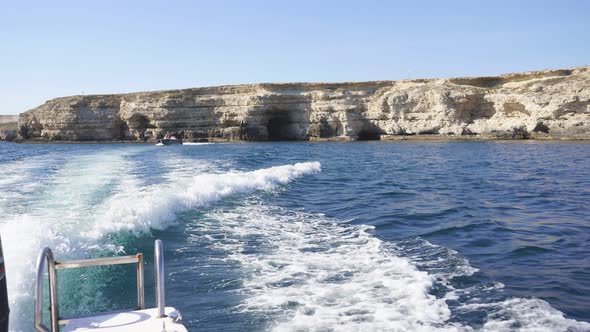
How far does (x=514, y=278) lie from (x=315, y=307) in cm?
292

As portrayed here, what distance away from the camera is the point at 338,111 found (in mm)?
50625

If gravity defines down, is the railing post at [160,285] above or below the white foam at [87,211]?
above

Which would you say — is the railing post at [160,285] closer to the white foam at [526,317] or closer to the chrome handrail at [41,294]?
the chrome handrail at [41,294]

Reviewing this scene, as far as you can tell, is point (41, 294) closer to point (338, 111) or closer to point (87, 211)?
point (87, 211)

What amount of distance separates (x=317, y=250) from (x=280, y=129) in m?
48.6

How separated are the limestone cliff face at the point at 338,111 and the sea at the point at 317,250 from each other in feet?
93.9

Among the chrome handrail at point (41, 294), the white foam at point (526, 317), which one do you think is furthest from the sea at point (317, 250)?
the chrome handrail at point (41, 294)

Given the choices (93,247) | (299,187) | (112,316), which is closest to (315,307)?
(112,316)

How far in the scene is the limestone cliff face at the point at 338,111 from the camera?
42438 mm

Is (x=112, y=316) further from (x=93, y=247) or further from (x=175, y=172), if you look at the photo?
(x=175, y=172)

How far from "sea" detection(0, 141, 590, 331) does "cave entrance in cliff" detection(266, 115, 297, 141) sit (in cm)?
3837

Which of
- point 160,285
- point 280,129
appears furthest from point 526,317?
point 280,129

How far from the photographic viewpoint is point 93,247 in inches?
317

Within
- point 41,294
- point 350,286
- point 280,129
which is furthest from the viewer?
point 280,129
